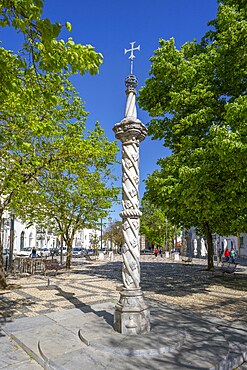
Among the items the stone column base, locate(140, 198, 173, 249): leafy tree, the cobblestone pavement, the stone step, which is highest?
locate(140, 198, 173, 249): leafy tree

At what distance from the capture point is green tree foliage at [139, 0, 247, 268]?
31.7ft

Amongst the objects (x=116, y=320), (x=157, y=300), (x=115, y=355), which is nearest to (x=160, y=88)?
(x=157, y=300)

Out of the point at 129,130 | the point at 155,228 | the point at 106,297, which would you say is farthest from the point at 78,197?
the point at 155,228

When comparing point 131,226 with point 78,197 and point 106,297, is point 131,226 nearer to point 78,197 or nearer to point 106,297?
point 106,297

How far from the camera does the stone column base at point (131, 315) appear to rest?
19.6ft

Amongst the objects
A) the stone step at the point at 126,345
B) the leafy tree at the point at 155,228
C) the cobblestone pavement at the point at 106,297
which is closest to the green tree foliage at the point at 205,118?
the cobblestone pavement at the point at 106,297

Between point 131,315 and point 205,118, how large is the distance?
26.8 feet

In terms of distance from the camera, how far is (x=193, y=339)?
19.6 ft

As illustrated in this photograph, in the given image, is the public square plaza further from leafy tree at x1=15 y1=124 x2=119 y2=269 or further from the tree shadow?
leafy tree at x1=15 y1=124 x2=119 y2=269

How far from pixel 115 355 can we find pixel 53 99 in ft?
14.7

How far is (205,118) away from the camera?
38.3 ft

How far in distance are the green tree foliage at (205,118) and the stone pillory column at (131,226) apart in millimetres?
3377

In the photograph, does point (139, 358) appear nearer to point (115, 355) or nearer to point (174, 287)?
point (115, 355)

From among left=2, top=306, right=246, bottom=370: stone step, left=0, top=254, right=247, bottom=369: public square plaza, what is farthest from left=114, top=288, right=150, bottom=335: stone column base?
left=0, top=254, right=247, bottom=369: public square plaza
